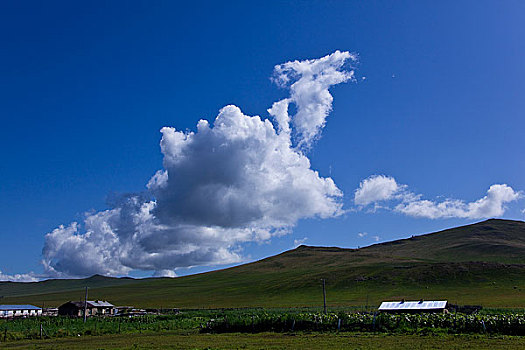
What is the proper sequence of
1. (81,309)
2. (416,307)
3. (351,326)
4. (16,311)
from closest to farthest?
1. (351,326)
2. (416,307)
3. (16,311)
4. (81,309)

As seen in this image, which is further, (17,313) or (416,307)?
(17,313)

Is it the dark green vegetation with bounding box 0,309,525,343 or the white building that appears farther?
the white building

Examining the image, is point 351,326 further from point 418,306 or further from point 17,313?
point 17,313

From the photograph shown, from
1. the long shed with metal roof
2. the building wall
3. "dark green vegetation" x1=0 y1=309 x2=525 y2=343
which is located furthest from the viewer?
the building wall

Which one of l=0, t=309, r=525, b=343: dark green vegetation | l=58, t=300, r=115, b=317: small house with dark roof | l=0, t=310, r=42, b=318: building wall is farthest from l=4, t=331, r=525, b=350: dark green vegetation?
l=0, t=310, r=42, b=318: building wall

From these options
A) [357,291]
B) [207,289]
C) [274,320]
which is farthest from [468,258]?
[274,320]

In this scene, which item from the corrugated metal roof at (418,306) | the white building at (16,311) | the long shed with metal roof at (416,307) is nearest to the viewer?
the long shed with metal roof at (416,307)

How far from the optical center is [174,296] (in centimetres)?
18138

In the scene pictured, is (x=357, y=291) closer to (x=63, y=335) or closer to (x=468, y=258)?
(x=468, y=258)

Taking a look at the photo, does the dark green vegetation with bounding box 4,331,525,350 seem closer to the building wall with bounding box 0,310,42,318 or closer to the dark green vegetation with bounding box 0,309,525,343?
the dark green vegetation with bounding box 0,309,525,343

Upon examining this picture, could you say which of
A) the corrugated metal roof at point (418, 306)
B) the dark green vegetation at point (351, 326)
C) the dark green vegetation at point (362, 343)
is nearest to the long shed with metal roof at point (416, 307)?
the corrugated metal roof at point (418, 306)

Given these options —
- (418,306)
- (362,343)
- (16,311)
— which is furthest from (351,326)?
(16,311)

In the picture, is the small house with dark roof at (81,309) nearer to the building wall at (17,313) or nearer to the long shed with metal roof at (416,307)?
the building wall at (17,313)

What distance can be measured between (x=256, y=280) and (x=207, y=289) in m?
19.5
